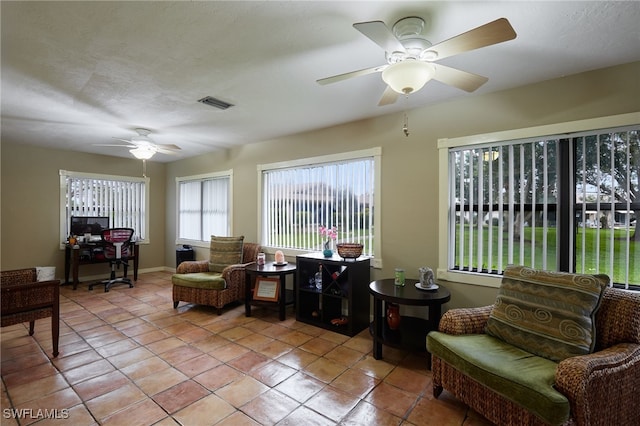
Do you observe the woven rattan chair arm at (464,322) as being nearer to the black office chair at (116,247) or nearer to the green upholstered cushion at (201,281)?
the green upholstered cushion at (201,281)

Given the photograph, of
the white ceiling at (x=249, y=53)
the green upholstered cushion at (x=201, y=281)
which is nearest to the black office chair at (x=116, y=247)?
the green upholstered cushion at (x=201, y=281)

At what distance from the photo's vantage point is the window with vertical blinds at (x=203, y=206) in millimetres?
5520

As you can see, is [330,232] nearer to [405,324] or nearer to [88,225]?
[405,324]

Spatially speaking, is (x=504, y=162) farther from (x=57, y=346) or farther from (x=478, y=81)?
(x=57, y=346)

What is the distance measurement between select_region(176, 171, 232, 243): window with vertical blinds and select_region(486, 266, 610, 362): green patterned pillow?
441cm

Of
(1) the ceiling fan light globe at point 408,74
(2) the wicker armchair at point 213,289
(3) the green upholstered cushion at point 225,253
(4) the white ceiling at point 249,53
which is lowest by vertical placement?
(2) the wicker armchair at point 213,289

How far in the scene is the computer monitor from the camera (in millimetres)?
5418

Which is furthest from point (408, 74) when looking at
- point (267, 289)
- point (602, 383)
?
point (267, 289)

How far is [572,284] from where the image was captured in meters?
1.91

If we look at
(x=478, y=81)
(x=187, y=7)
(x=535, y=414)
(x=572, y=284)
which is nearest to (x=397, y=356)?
(x=535, y=414)

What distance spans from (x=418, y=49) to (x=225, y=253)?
3.66 metres

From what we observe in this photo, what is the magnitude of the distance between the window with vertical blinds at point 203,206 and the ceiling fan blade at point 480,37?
4331 millimetres

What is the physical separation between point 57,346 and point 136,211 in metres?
4.16

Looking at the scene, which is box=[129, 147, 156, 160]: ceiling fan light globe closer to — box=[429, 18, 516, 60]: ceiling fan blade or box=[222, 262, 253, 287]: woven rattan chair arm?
box=[222, 262, 253, 287]: woven rattan chair arm
